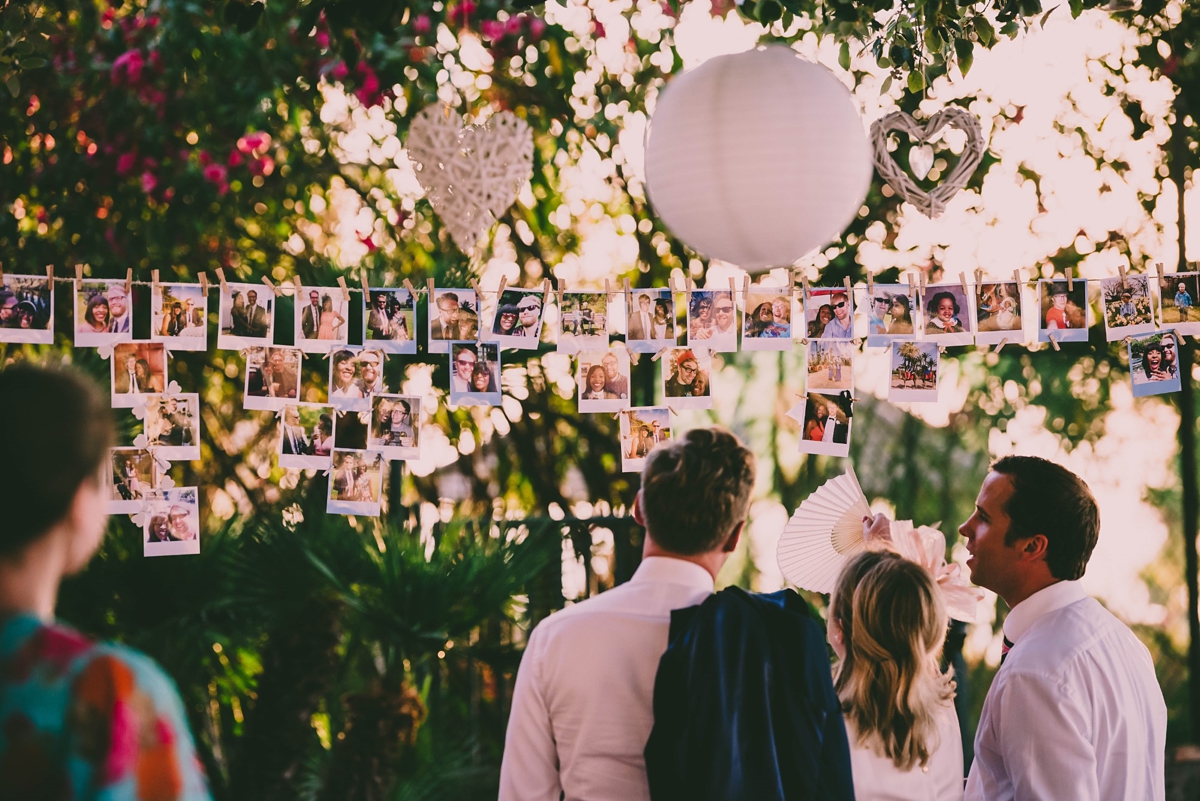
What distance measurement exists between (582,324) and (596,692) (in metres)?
1.53

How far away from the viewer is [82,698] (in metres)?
0.92

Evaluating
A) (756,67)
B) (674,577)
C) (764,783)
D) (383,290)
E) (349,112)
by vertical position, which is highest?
(349,112)

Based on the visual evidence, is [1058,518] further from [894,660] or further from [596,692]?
[596,692]

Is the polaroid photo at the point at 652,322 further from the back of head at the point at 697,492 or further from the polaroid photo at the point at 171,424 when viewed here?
the back of head at the point at 697,492

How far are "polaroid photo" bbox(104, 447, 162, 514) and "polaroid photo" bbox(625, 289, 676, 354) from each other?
49.9 inches

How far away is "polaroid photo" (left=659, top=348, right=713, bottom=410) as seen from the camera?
3.11 metres

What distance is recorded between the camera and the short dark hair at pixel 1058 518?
213 cm

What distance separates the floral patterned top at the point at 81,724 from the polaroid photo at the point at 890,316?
237 cm

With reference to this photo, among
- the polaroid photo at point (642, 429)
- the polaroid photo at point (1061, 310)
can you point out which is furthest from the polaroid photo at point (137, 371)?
the polaroid photo at point (1061, 310)

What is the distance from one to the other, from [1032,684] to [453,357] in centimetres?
169

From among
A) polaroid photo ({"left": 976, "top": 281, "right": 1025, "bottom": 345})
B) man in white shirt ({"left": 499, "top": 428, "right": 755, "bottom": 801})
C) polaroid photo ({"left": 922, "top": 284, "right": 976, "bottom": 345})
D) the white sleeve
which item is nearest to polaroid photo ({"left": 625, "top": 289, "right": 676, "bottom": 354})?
polaroid photo ({"left": 922, "top": 284, "right": 976, "bottom": 345})

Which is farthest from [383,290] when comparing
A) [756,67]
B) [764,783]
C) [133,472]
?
[764,783]

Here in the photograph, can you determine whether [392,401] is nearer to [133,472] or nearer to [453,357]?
[453,357]

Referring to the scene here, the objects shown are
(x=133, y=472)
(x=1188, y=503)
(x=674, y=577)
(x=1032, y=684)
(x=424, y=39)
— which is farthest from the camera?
(x=424, y=39)
